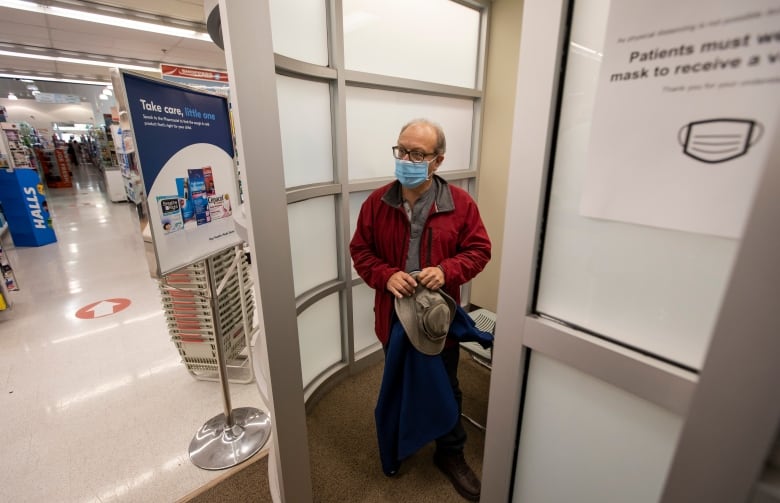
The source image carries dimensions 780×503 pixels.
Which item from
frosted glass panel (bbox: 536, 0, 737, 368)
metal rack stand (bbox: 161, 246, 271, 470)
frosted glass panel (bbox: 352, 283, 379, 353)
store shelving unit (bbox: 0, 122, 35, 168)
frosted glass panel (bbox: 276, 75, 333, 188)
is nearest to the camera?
frosted glass panel (bbox: 536, 0, 737, 368)

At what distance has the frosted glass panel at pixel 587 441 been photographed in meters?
0.71

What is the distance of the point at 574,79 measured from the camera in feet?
2.24

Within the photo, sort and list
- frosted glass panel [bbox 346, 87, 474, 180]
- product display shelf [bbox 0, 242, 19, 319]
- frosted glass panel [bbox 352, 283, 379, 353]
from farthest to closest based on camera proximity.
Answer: product display shelf [bbox 0, 242, 19, 319] → frosted glass panel [bbox 352, 283, 379, 353] → frosted glass panel [bbox 346, 87, 474, 180]

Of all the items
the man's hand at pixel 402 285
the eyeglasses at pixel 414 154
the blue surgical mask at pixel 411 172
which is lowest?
the man's hand at pixel 402 285

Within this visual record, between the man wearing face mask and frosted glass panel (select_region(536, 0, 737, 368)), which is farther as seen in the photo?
the man wearing face mask

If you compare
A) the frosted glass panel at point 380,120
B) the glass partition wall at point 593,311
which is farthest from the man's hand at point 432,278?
the frosted glass panel at point 380,120

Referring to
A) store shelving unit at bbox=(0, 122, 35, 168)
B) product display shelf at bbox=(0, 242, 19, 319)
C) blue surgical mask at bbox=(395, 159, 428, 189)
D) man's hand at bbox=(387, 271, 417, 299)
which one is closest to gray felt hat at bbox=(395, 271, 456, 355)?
man's hand at bbox=(387, 271, 417, 299)

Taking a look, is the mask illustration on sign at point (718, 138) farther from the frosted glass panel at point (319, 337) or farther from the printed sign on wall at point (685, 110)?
the frosted glass panel at point (319, 337)

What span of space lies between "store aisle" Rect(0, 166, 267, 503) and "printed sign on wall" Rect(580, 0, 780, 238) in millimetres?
2484

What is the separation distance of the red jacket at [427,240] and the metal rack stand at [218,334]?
0.92 meters

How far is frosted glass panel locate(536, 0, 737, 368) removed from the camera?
60cm

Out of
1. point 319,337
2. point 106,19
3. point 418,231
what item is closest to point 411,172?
point 418,231

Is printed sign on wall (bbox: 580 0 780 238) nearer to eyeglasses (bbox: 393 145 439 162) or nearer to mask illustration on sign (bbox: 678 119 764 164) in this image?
mask illustration on sign (bbox: 678 119 764 164)

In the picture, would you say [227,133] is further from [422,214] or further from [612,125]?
[612,125]
